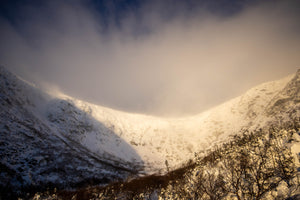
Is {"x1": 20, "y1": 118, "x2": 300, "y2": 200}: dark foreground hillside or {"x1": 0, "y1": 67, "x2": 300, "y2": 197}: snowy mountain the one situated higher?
{"x1": 0, "y1": 67, "x2": 300, "y2": 197}: snowy mountain

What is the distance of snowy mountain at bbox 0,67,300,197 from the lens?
56781 mm

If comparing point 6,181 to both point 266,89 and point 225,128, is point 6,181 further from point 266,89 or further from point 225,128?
point 266,89

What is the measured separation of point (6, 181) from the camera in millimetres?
40875

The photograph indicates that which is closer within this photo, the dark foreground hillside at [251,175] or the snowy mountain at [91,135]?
the dark foreground hillside at [251,175]

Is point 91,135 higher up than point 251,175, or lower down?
higher up

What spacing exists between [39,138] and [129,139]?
332 feet

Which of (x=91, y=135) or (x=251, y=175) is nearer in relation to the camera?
(x=251, y=175)

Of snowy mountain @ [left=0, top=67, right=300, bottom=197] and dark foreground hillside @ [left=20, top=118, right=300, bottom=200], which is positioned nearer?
dark foreground hillside @ [left=20, top=118, right=300, bottom=200]

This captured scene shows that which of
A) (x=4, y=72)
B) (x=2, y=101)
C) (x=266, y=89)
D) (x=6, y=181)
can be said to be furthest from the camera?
(x=266, y=89)

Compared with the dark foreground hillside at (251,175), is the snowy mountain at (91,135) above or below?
above

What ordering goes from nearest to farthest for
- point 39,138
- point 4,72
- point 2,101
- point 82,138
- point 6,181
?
point 6,181, point 39,138, point 2,101, point 4,72, point 82,138

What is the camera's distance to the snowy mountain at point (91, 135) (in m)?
56.8

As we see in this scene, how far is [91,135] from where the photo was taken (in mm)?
132375

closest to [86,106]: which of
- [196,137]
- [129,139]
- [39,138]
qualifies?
[129,139]
